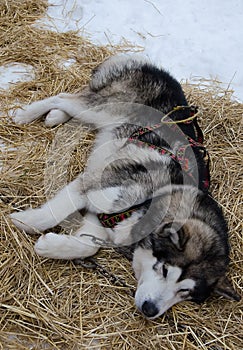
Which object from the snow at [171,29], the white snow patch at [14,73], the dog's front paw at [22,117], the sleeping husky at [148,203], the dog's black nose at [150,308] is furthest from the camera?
the snow at [171,29]

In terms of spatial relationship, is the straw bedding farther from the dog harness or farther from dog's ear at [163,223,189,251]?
dog's ear at [163,223,189,251]

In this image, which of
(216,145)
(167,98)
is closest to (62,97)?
(167,98)

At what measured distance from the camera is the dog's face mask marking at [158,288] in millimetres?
2750

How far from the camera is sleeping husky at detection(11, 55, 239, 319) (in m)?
2.88

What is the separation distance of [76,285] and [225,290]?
97 cm

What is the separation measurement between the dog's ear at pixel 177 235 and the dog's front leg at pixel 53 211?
73cm

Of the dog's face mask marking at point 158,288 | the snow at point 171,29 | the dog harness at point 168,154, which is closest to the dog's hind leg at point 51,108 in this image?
the dog harness at point 168,154

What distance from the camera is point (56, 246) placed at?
3018mm

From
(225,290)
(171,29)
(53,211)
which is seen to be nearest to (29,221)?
(53,211)

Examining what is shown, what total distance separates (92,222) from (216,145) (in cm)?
157

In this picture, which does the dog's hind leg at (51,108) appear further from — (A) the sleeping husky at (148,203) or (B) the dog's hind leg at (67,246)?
(B) the dog's hind leg at (67,246)

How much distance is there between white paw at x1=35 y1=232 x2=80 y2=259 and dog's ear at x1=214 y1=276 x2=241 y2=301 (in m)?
0.95

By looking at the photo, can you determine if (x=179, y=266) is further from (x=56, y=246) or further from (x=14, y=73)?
(x=14, y=73)

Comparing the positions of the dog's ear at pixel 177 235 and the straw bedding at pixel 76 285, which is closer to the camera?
the straw bedding at pixel 76 285
